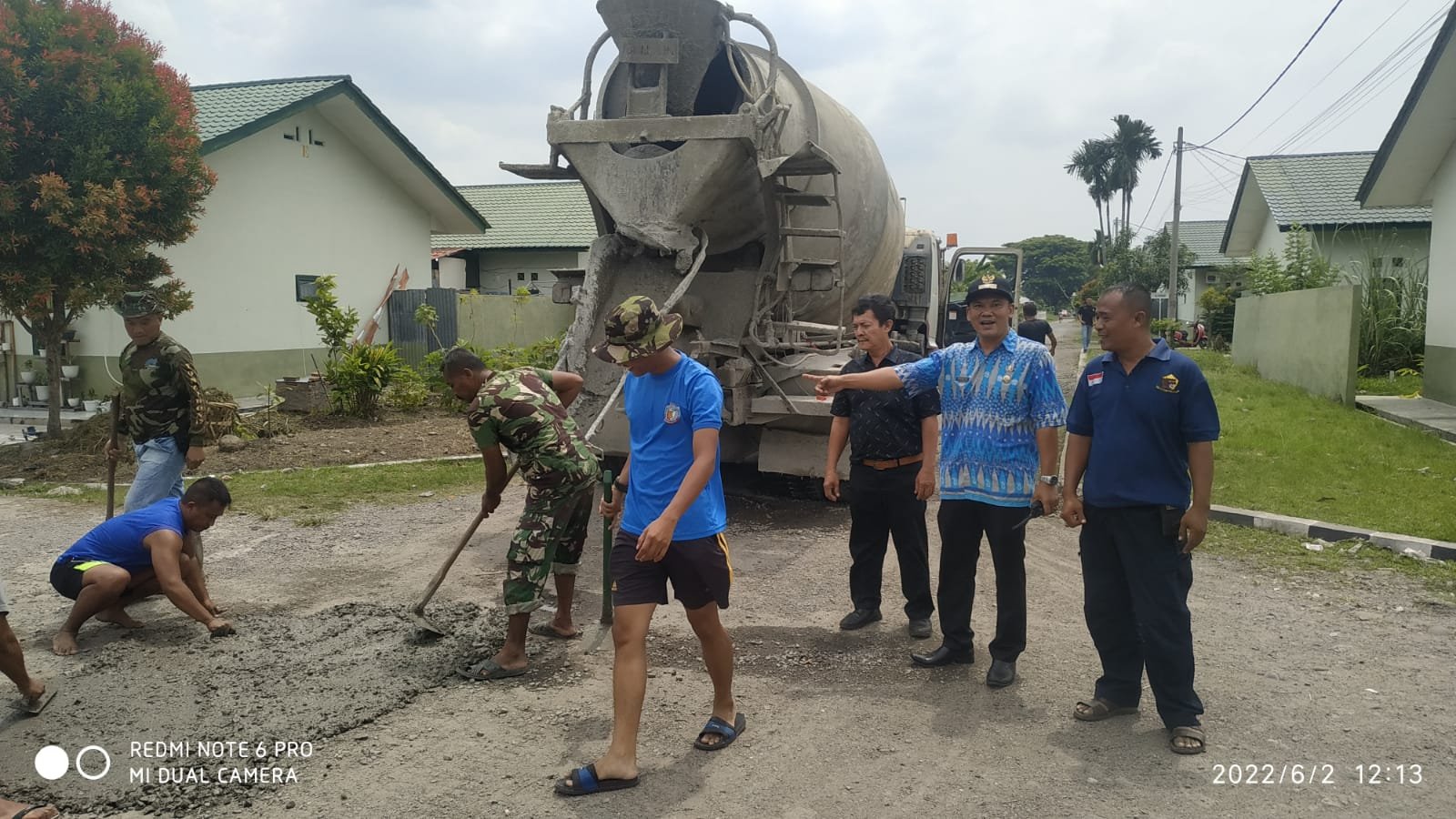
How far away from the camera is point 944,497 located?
177 inches

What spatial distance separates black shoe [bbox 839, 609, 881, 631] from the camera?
5.11 meters

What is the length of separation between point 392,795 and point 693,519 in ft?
4.53

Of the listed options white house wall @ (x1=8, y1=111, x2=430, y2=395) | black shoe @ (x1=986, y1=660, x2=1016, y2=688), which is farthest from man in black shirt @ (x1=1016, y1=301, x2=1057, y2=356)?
white house wall @ (x1=8, y1=111, x2=430, y2=395)

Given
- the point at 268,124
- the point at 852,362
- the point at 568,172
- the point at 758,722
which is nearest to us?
the point at 758,722

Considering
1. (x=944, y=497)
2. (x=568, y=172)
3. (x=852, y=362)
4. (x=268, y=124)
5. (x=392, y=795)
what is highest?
(x=268, y=124)

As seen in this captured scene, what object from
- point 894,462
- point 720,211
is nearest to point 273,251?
point 720,211

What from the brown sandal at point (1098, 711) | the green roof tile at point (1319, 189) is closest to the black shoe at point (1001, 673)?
the brown sandal at point (1098, 711)

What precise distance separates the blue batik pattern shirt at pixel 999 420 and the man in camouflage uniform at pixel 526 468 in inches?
66.2

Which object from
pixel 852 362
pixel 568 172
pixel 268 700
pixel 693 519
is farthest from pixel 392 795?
→ pixel 568 172

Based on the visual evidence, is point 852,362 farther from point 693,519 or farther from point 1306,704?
point 1306,704

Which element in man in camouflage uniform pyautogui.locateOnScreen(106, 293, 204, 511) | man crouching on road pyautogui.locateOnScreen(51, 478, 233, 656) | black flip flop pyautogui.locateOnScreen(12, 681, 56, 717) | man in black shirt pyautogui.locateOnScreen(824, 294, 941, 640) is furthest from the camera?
man in camouflage uniform pyautogui.locateOnScreen(106, 293, 204, 511)

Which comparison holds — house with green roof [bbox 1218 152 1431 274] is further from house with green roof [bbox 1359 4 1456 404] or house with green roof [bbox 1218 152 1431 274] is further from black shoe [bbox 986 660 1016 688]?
black shoe [bbox 986 660 1016 688]

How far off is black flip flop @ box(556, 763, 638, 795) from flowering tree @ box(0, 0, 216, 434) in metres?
9.35

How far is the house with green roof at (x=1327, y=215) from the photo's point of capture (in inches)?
888
